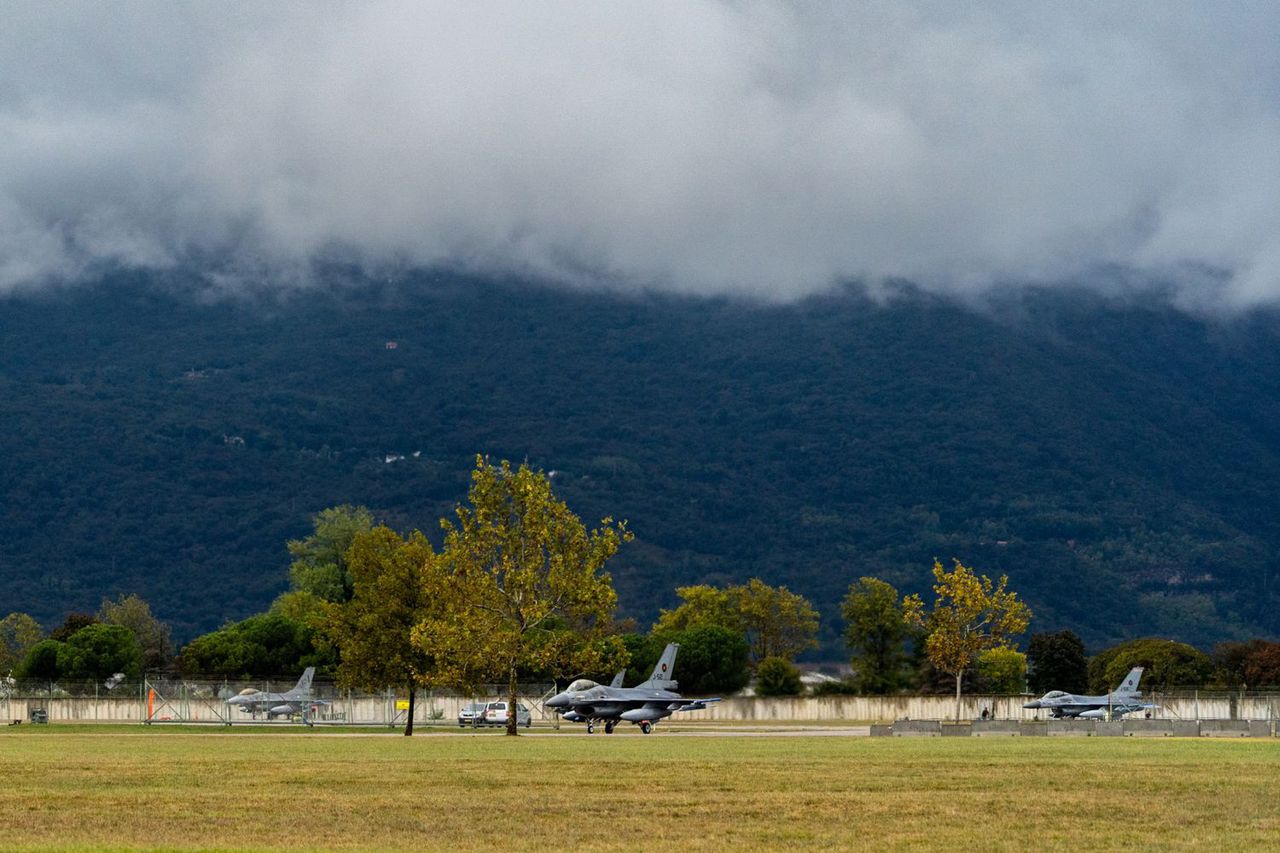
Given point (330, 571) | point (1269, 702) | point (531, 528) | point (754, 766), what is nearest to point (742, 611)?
point (330, 571)

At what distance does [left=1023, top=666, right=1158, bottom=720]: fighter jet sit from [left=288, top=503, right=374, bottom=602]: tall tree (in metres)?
67.3

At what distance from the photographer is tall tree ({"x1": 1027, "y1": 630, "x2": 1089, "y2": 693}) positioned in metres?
172

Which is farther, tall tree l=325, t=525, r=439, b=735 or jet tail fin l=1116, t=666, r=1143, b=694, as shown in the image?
jet tail fin l=1116, t=666, r=1143, b=694

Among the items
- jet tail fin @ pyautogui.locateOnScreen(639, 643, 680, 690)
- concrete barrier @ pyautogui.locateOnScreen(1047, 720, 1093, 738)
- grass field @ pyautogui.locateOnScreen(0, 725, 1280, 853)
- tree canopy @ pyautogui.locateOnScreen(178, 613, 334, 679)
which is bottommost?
grass field @ pyautogui.locateOnScreen(0, 725, 1280, 853)

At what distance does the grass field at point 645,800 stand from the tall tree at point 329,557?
4412 inches

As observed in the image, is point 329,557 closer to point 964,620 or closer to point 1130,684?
point 1130,684

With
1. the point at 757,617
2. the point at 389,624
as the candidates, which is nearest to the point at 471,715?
the point at 389,624

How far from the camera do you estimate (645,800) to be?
32.5 m

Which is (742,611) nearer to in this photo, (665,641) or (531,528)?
(665,641)

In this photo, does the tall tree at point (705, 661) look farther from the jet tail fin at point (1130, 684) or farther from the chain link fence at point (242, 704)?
the jet tail fin at point (1130, 684)

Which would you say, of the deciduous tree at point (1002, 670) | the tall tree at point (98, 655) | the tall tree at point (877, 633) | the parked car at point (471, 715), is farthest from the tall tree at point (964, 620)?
the tall tree at point (98, 655)

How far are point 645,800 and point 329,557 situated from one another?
5647 inches

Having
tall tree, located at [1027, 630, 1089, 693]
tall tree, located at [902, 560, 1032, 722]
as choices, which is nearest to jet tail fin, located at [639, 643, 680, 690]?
tall tree, located at [902, 560, 1032, 722]

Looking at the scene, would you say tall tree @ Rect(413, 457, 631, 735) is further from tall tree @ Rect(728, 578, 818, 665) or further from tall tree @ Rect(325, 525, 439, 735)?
tall tree @ Rect(728, 578, 818, 665)
